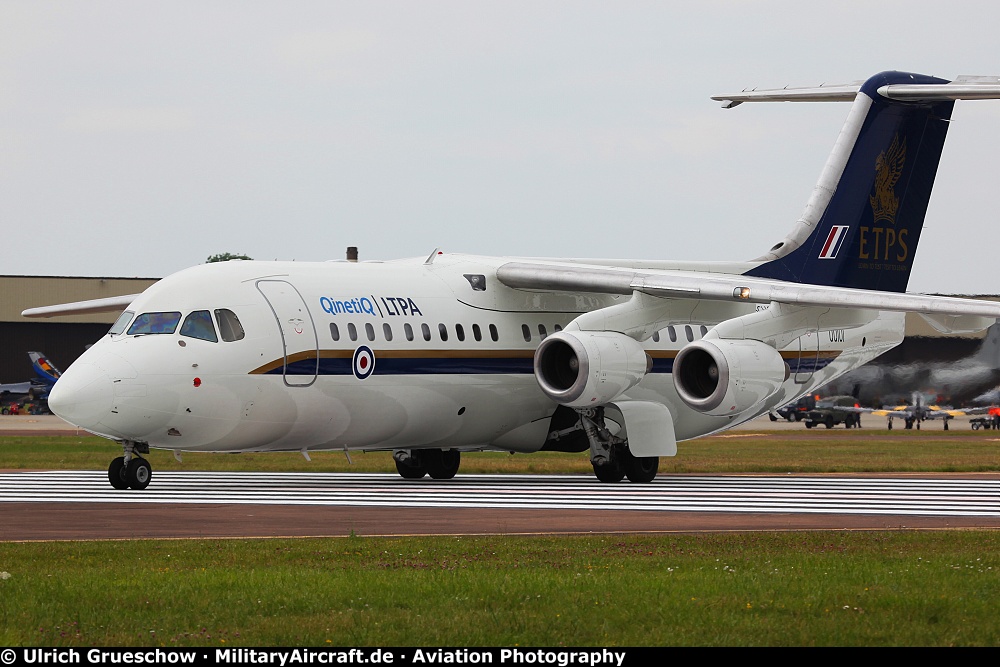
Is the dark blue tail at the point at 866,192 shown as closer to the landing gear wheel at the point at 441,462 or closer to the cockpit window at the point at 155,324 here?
the landing gear wheel at the point at 441,462

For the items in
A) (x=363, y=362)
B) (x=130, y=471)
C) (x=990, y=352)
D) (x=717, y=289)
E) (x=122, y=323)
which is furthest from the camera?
(x=990, y=352)

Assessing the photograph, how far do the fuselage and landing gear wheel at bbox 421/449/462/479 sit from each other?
22.2 inches

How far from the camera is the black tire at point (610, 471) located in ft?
83.9

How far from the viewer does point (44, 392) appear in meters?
70.9

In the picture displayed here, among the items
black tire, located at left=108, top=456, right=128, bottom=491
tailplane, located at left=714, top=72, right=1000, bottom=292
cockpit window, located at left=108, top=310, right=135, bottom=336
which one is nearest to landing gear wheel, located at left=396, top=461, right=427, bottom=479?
black tire, located at left=108, top=456, right=128, bottom=491

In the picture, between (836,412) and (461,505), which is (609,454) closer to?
(461,505)

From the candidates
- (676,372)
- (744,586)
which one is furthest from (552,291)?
(744,586)

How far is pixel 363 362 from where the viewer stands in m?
23.0

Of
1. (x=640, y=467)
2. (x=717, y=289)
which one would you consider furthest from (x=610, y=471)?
(x=717, y=289)

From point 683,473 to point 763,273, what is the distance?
397 cm

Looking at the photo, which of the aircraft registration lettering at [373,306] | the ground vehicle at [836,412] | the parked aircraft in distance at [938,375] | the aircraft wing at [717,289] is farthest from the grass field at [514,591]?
the ground vehicle at [836,412]

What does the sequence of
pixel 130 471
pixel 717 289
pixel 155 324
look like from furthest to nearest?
pixel 717 289
pixel 155 324
pixel 130 471

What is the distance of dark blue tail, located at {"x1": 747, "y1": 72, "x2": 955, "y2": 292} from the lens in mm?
28047

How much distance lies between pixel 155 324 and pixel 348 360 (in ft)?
9.50
